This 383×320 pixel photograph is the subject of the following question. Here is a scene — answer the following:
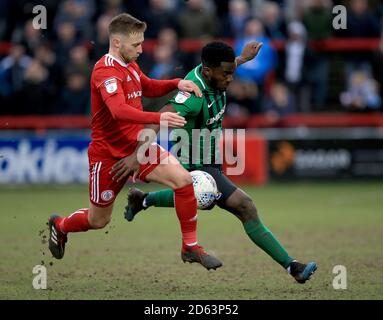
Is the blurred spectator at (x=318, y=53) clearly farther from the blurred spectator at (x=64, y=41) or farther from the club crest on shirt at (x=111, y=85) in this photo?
the club crest on shirt at (x=111, y=85)

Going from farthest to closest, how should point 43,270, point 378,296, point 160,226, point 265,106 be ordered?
point 265,106, point 160,226, point 43,270, point 378,296

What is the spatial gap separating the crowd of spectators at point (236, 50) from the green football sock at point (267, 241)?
8941 mm

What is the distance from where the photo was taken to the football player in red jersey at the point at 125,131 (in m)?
7.58

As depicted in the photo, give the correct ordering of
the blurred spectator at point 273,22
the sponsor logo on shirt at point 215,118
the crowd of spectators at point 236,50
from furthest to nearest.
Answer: the blurred spectator at point 273,22 → the crowd of spectators at point 236,50 → the sponsor logo on shirt at point 215,118

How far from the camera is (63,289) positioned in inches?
310

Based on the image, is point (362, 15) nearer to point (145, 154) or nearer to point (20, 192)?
point (20, 192)

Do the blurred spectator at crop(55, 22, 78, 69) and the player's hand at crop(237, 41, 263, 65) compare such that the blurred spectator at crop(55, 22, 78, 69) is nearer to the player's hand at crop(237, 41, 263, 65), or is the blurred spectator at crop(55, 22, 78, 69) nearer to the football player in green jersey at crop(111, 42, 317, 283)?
the player's hand at crop(237, 41, 263, 65)

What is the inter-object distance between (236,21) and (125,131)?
9.94m

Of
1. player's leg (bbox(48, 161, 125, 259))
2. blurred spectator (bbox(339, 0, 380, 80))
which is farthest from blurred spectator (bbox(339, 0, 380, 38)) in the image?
player's leg (bbox(48, 161, 125, 259))

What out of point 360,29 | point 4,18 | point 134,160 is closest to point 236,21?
point 360,29

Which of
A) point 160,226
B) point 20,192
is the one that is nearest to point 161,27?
point 20,192

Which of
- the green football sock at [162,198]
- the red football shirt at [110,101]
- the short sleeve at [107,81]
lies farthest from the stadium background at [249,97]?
the short sleeve at [107,81]

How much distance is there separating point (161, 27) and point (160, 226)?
19.5ft

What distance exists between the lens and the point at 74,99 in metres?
17.3
